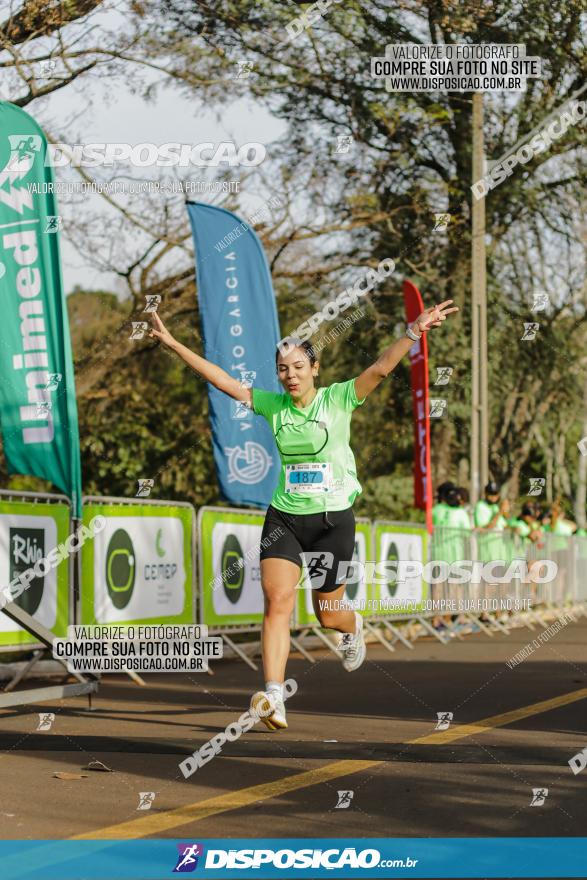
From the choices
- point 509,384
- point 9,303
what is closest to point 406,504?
point 509,384

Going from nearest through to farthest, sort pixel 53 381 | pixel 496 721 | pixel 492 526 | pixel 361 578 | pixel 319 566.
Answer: pixel 319 566 < pixel 496 721 < pixel 53 381 < pixel 361 578 < pixel 492 526

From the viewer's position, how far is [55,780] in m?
5.81

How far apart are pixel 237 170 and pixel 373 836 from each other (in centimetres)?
1348

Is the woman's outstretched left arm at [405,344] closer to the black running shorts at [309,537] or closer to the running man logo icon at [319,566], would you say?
the black running shorts at [309,537]

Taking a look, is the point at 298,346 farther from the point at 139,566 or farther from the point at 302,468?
the point at 139,566

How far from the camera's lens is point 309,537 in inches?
283

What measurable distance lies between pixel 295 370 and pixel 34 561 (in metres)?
3.08

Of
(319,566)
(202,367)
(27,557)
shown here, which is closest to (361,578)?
(27,557)

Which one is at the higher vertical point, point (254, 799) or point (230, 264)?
point (230, 264)

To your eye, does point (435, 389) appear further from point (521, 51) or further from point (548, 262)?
point (521, 51)

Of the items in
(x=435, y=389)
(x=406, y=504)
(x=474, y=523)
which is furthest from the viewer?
(x=406, y=504)

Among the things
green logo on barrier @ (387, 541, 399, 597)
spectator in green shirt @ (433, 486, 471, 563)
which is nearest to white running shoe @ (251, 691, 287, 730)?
green logo on barrier @ (387, 541, 399, 597)

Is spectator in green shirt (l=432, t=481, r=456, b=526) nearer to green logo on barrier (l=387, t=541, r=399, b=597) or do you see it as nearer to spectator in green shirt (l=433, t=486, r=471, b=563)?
spectator in green shirt (l=433, t=486, r=471, b=563)

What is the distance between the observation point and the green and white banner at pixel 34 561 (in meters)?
9.09
